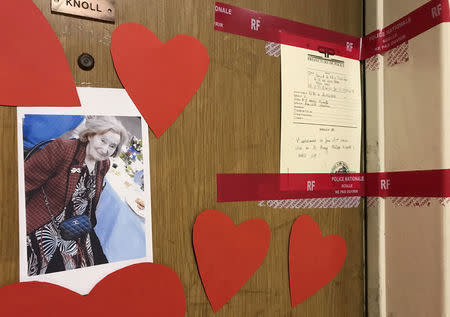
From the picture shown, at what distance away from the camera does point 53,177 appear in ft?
1.96

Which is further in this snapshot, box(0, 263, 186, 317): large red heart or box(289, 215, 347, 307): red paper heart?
box(289, 215, 347, 307): red paper heart

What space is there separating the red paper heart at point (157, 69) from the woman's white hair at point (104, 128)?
5cm

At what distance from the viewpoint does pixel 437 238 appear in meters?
0.70

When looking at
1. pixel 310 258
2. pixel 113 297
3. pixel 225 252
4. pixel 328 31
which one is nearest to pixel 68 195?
pixel 113 297

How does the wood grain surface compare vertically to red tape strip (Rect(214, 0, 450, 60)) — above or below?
below

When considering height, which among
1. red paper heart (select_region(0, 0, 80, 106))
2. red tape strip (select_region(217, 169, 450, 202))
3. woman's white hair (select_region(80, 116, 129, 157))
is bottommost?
red tape strip (select_region(217, 169, 450, 202))

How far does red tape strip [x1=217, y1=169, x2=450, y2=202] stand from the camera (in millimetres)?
724

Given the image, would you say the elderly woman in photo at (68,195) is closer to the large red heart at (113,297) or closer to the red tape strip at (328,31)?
the large red heart at (113,297)

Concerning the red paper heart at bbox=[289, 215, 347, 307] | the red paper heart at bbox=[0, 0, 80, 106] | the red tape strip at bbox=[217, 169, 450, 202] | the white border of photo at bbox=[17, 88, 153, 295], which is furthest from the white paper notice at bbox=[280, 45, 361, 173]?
the red paper heart at bbox=[0, 0, 80, 106]

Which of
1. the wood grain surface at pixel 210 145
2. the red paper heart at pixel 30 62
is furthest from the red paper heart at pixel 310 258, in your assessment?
the red paper heart at pixel 30 62

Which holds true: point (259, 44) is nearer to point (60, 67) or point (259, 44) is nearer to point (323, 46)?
point (323, 46)

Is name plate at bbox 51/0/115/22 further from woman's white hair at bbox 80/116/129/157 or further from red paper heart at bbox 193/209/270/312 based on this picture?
red paper heart at bbox 193/209/270/312

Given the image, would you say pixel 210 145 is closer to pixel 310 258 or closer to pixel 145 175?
pixel 145 175

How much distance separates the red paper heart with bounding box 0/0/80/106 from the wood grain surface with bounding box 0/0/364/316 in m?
0.01
